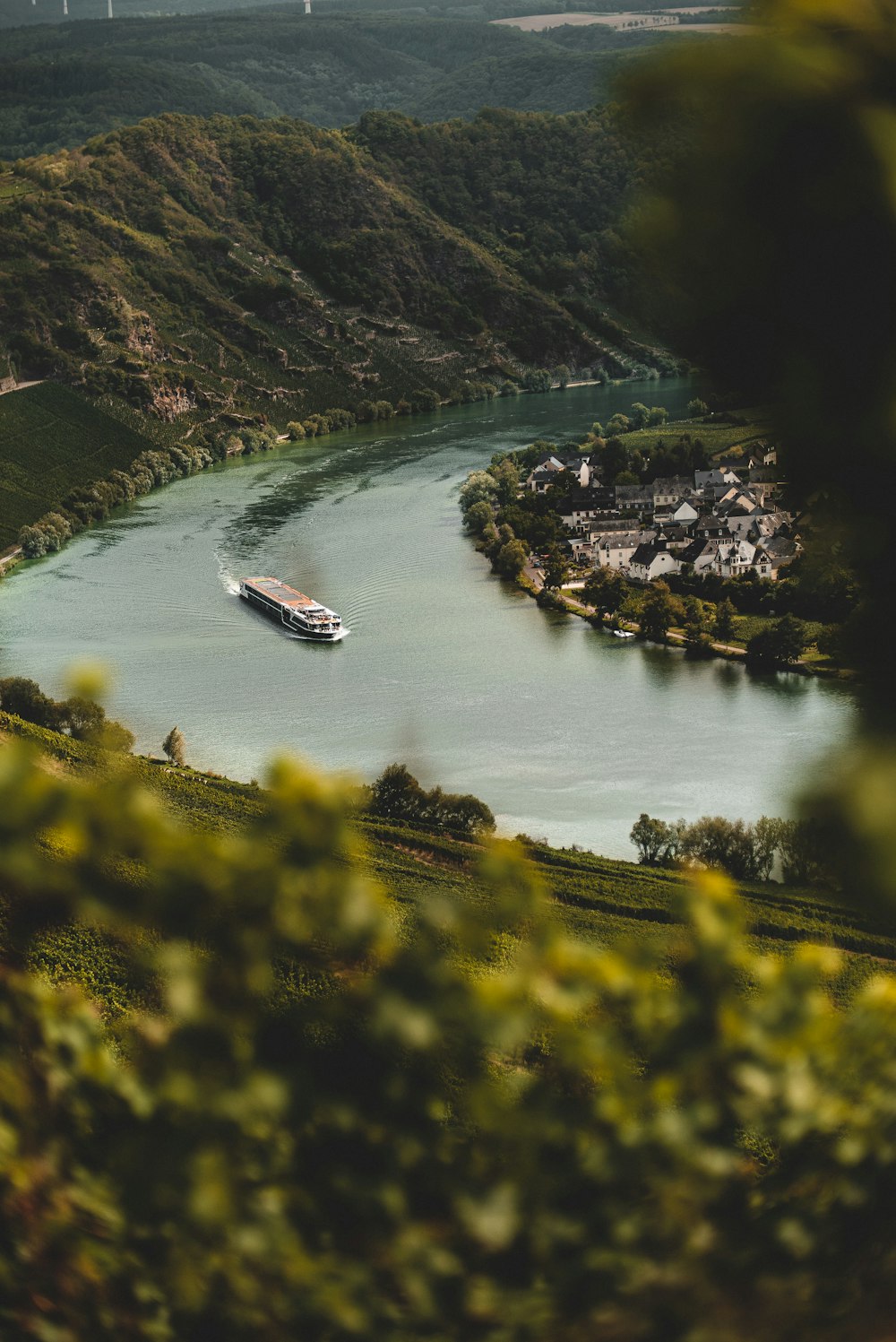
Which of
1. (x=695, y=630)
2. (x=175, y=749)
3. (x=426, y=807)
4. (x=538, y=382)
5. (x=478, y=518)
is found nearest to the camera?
(x=426, y=807)

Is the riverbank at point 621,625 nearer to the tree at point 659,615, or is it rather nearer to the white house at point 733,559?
the tree at point 659,615

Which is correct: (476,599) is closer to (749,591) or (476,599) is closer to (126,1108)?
(749,591)

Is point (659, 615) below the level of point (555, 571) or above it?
above

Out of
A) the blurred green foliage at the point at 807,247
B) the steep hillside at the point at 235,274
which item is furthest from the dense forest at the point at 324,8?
the blurred green foliage at the point at 807,247

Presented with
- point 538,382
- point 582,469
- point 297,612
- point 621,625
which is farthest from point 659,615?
point 538,382

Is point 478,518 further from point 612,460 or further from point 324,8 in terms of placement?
point 324,8

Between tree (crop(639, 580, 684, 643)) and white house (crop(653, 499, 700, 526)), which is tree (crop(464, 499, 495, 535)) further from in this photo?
tree (crop(639, 580, 684, 643))
